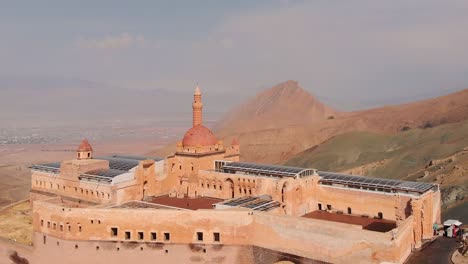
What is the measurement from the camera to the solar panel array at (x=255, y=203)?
41.6 metres

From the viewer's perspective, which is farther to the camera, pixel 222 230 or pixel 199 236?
pixel 199 236

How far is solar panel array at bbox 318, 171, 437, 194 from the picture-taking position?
4219 centimetres

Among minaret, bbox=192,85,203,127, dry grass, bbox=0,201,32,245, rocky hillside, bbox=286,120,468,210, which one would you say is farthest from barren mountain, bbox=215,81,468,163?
dry grass, bbox=0,201,32,245

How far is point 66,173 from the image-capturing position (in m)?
49.2

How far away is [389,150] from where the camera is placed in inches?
3610

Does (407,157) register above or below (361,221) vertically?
above

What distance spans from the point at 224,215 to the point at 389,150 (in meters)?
60.5

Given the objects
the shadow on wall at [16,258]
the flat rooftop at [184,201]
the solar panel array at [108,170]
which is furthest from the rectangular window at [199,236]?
the shadow on wall at [16,258]

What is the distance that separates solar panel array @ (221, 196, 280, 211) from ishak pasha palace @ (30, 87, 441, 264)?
0.09 meters

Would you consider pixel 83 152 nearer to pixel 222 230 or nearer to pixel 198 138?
pixel 198 138

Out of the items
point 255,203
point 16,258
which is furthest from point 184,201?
point 16,258

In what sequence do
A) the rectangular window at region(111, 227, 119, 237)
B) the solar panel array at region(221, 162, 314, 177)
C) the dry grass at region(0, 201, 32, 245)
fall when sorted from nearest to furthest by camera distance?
the rectangular window at region(111, 227, 119, 237)
the solar panel array at region(221, 162, 314, 177)
the dry grass at region(0, 201, 32, 245)

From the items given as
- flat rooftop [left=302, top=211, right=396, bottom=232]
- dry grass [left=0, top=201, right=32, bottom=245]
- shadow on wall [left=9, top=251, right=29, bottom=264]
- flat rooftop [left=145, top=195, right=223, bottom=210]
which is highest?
flat rooftop [left=145, top=195, right=223, bottom=210]

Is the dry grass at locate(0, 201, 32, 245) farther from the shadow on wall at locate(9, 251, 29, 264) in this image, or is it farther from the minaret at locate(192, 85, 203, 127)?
the minaret at locate(192, 85, 203, 127)
